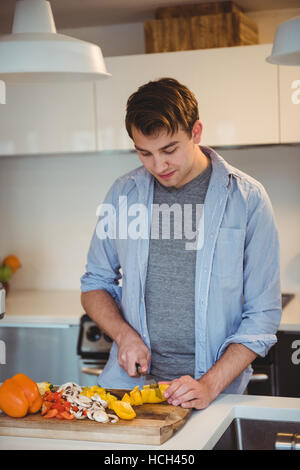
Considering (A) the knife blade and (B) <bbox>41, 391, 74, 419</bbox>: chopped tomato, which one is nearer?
(B) <bbox>41, 391, 74, 419</bbox>: chopped tomato

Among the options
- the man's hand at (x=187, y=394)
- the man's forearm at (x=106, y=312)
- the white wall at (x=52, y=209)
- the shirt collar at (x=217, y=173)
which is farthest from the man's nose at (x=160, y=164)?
the white wall at (x=52, y=209)

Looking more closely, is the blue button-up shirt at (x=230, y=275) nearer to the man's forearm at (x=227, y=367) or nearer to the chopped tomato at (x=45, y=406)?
the man's forearm at (x=227, y=367)

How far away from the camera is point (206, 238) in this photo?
138cm

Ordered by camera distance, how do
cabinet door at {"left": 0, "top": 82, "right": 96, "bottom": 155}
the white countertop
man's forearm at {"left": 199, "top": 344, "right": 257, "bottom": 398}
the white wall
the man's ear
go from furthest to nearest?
the white wall → cabinet door at {"left": 0, "top": 82, "right": 96, "bottom": 155} → the white countertop → the man's ear → man's forearm at {"left": 199, "top": 344, "right": 257, "bottom": 398}

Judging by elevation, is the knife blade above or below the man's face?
below

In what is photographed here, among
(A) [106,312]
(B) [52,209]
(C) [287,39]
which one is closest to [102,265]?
(A) [106,312]

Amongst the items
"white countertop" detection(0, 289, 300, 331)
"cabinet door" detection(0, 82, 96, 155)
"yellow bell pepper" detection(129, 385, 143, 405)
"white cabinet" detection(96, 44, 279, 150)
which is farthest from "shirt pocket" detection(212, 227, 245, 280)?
"cabinet door" detection(0, 82, 96, 155)

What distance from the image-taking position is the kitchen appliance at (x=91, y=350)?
209 centimetres

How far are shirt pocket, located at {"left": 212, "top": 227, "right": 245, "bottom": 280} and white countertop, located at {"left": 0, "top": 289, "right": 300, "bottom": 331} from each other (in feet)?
2.03

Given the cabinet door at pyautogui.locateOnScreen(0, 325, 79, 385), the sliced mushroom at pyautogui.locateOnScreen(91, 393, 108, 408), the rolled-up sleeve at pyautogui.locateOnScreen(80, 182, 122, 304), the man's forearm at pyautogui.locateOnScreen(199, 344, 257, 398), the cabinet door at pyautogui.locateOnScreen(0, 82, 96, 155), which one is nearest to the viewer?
the sliced mushroom at pyautogui.locateOnScreen(91, 393, 108, 408)

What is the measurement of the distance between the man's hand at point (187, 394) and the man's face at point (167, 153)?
1.42 feet

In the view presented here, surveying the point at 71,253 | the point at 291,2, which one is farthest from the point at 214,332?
the point at 71,253

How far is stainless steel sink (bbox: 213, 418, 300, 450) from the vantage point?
1132mm

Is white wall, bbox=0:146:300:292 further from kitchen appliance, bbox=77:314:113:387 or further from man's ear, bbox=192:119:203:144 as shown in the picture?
man's ear, bbox=192:119:203:144
